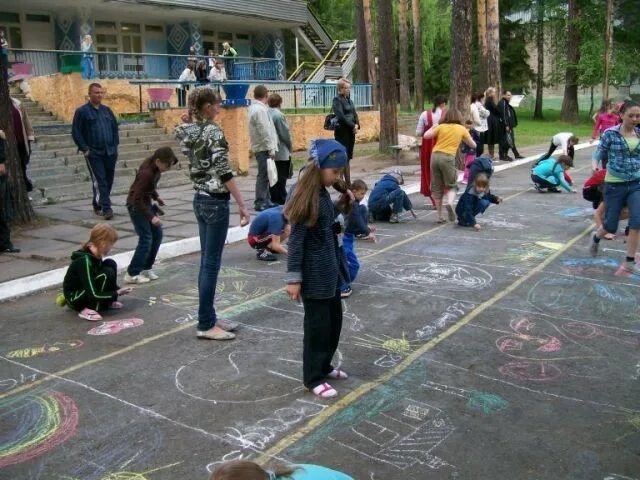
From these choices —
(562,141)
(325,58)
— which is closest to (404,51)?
(325,58)

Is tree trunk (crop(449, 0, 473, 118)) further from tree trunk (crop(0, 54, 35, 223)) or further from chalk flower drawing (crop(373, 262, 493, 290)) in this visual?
tree trunk (crop(0, 54, 35, 223))

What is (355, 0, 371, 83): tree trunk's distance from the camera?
2441 cm

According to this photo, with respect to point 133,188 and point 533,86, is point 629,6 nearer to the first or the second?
point 533,86

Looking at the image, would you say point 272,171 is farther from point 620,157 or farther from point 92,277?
point 620,157

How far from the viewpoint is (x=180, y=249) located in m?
8.10

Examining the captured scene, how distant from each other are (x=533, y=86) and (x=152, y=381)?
4355 cm

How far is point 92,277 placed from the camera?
5.64 metres

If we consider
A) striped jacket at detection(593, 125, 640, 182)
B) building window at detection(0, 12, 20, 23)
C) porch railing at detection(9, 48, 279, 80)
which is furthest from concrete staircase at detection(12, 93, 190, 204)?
building window at detection(0, 12, 20, 23)

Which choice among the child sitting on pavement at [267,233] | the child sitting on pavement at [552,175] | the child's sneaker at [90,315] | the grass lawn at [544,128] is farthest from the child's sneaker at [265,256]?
the grass lawn at [544,128]

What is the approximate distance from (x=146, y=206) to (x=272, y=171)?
3827 mm

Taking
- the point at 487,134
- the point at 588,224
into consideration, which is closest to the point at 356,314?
the point at 588,224

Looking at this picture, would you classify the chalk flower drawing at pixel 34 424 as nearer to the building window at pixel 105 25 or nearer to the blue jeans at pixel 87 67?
the blue jeans at pixel 87 67

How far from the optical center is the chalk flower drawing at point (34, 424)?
3.53 metres

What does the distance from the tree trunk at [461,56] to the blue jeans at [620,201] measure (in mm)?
8961
